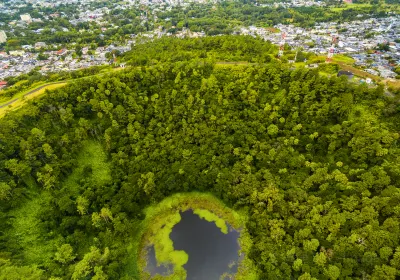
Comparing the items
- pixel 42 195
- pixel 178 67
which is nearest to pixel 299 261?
pixel 42 195

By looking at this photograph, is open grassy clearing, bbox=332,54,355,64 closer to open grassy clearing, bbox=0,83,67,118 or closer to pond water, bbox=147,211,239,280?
pond water, bbox=147,211,239,280

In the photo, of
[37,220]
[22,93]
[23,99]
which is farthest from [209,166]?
[22,93]

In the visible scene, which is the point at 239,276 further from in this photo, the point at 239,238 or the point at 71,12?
the point at 71,12

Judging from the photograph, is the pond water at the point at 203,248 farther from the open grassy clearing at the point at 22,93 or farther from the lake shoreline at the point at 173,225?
the open grassy clearing at the point at 22,93

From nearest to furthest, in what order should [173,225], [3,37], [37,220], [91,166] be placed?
[37,220], [173,225], [91,166], [3,37]

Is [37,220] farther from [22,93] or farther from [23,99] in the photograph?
[22,93]
